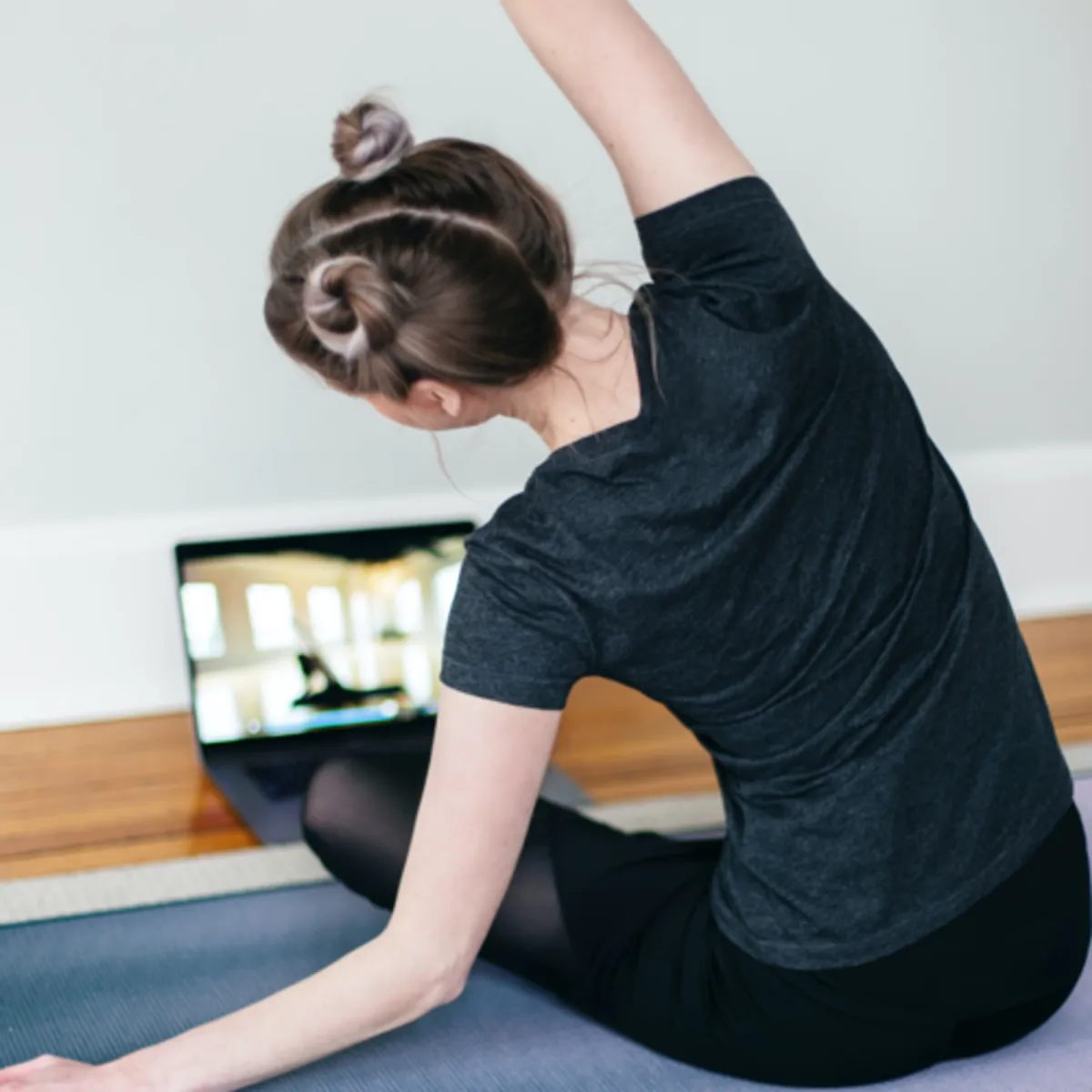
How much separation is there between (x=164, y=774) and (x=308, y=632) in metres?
0.29

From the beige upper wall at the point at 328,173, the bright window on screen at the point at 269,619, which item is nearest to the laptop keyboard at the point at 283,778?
the bright window on screen at the point at 269,619

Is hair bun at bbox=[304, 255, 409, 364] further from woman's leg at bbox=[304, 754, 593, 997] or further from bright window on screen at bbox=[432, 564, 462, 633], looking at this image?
bright window on screen at bbox=[432, 564, 462, 633]

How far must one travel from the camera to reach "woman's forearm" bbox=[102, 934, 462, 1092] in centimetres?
108

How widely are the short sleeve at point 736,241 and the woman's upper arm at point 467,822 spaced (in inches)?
12.9

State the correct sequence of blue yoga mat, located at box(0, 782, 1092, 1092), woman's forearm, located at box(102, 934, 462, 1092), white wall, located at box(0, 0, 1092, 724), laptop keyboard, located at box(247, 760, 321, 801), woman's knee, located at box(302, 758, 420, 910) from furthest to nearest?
1. white wall, located at box(0, 0, 1092, 724)
2. laptop keyboard, located at box(247, 760, 321, 801)
3. woman's knee, located at box(302, 758, 420, 910)
4. blue yoga mat, located at box(0, 782, 1092, 1092)
5. woman's forearm, located at box(102, 934, 462, 1092)

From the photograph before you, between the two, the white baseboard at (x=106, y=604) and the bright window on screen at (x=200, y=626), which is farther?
the white baseboard at (x=106, y=604)

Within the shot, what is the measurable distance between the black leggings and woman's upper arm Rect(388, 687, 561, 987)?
0.79 ft

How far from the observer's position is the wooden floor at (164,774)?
1848 millimetres

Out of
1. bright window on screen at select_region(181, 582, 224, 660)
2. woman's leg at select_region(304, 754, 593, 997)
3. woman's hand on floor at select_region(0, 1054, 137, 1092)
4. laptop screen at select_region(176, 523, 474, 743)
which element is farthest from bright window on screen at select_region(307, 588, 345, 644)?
woman's hand on floor at select_region(0, 1054, 137, 1092)

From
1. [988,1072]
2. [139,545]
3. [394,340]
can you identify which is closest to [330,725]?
[139,545]

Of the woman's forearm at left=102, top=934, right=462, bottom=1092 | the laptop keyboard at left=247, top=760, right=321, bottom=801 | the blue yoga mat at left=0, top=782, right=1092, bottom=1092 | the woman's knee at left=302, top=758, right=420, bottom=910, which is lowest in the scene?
the blue yoga mat at left=0, top=782, right=1092, bottom=1092

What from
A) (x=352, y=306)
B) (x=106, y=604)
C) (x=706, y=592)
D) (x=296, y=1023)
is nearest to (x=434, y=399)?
(x=352, y=306)

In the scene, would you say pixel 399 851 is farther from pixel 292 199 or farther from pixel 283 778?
pixel 292 199

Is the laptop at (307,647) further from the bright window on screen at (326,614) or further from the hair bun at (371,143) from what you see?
the hair bun at (371,143)
